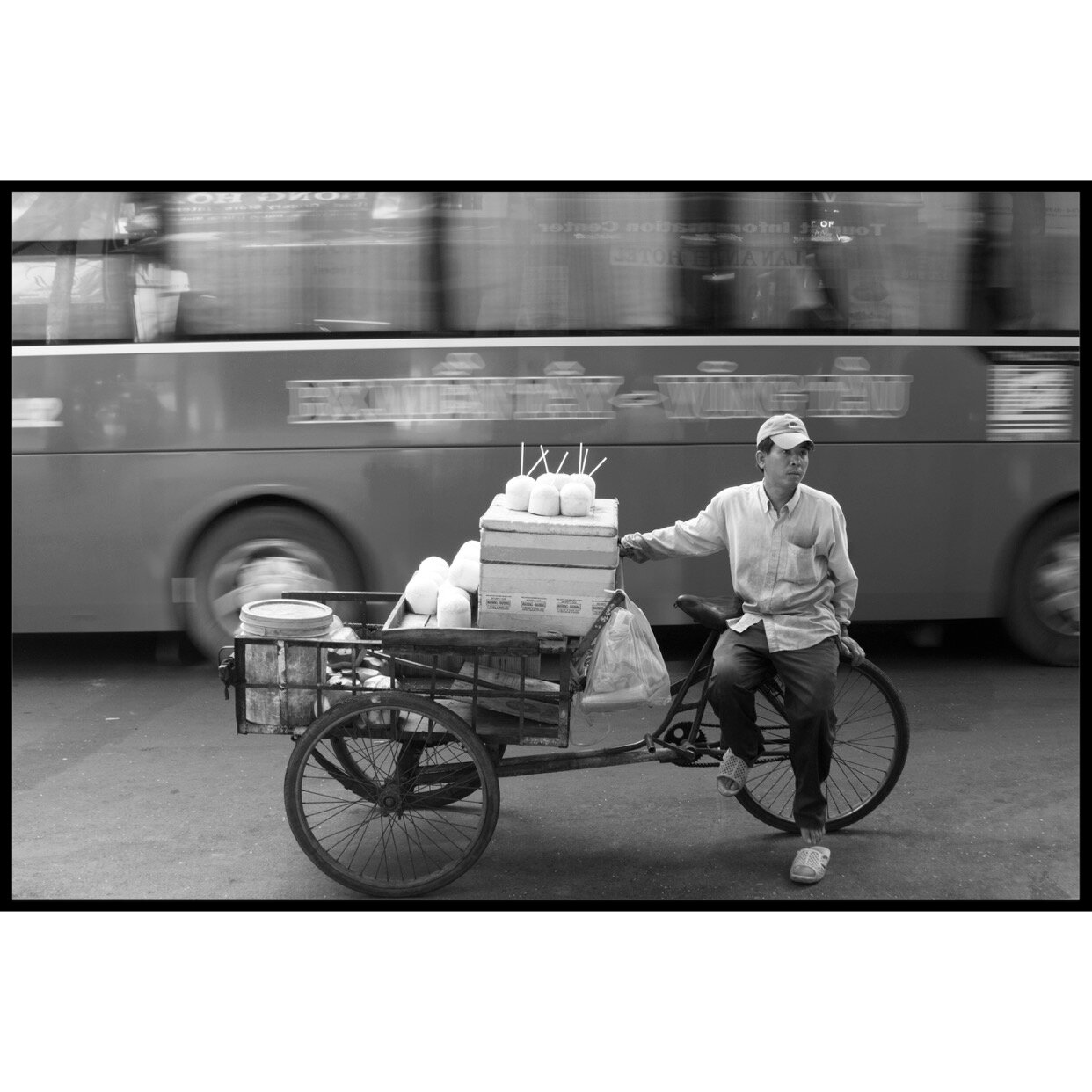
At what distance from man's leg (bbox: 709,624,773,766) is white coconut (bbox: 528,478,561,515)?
0.80 meters

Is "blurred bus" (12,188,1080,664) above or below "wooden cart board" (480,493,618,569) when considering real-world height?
above

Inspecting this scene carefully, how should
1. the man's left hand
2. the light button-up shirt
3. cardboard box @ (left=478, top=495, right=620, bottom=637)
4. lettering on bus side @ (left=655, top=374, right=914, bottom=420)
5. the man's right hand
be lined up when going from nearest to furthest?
cardboard box @ (left=478, top=495, right=620, bottom=637), the light button-up shirt, the man's left hand, the man's right hand, lettering on bus side @ (left=655, top=374, right=914, bottom=420)

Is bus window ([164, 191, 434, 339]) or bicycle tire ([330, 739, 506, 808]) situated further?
bus window ([164, 191, 434, 339])

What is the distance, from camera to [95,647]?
7.53 metres

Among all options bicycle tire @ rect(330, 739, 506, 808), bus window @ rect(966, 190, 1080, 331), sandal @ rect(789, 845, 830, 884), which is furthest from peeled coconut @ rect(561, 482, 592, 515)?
bus window @ rect(966, 190, 1080, 331)

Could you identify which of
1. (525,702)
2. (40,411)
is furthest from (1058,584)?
(40,411)

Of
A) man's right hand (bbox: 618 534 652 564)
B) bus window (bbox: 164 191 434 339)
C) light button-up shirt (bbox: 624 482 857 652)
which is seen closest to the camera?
light button-up shirt (bbox: 624 482 857 652)

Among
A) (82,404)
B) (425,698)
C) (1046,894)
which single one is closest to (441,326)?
(82,404)

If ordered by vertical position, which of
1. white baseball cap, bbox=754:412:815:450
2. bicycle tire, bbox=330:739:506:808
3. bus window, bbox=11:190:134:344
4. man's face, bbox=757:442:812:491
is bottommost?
bicycle tire, bbox=330:739:506:808

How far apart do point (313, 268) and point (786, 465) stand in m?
3.40

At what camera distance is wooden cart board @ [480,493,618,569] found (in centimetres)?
414

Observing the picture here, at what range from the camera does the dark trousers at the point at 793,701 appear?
4.21 meters

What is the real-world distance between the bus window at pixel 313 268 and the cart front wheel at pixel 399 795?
273 cm

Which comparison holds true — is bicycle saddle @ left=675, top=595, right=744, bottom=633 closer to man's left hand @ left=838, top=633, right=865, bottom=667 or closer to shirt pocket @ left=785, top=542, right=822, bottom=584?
shirt pocket @ left=785, top=542, right=822, bottom=584
